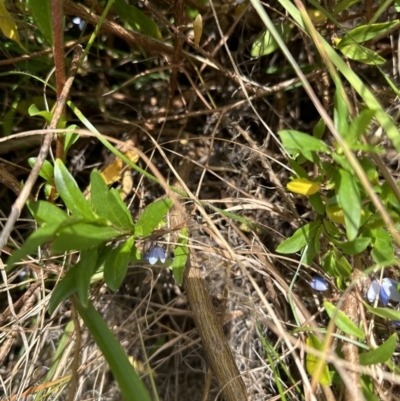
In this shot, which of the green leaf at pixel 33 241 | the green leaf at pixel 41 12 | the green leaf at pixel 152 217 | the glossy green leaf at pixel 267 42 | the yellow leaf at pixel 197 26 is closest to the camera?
the green leaf at pixel 33 241

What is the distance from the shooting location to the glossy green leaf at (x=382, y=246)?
71cm

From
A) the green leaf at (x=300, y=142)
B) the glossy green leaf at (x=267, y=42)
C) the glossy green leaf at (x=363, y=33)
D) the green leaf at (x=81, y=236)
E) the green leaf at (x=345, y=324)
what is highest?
the glossy green leaf at (x=363, y=33)

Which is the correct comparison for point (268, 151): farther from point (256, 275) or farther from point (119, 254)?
point (119, 254)

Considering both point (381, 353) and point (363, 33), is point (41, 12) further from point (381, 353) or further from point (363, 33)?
point (381, 353)

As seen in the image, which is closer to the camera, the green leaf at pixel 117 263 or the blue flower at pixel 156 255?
the green leaf at pixel 117 263

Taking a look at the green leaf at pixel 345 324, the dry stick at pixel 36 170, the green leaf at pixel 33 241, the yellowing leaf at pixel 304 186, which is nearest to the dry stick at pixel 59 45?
the dry stick at pixel 36 170

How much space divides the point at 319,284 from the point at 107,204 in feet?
1.32

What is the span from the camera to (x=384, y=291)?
2.64 feet

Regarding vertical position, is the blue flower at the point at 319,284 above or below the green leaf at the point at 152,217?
below

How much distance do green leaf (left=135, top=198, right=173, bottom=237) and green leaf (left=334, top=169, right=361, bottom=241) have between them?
0.22 meters

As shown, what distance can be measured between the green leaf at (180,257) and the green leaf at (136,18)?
0.39m

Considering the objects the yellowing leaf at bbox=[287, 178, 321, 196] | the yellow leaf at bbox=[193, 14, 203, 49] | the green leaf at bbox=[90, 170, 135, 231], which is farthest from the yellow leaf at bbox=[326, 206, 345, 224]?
the yellow leaf at bbox=[193, 14, 203, 49]

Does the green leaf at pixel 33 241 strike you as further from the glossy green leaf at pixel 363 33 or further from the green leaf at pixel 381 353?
the glossy green leaf at pixel 363 33

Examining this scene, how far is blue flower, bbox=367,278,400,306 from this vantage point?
2.62 feet
